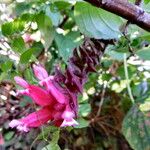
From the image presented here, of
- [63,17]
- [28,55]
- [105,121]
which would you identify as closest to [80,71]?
[28,55]

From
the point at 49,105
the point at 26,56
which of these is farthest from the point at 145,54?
the point at 49,105

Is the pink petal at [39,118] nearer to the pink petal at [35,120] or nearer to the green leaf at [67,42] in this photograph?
the pink petal at [35,120]

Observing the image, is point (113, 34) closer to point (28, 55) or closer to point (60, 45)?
point (28, 55)

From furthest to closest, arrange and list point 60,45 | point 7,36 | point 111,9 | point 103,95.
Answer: point 103,95, point 60,45, point 7,36, point 111,9

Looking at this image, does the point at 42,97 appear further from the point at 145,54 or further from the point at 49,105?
the point at 145,54

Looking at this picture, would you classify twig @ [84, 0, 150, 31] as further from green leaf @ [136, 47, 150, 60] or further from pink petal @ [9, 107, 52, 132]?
green leaf @ [136, 47, 150, 60]

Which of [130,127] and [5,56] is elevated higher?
[5,56]

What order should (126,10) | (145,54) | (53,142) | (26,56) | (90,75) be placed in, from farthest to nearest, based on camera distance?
(90,75) < (145,54) < (26,56) < (53,142) < (126,10)
